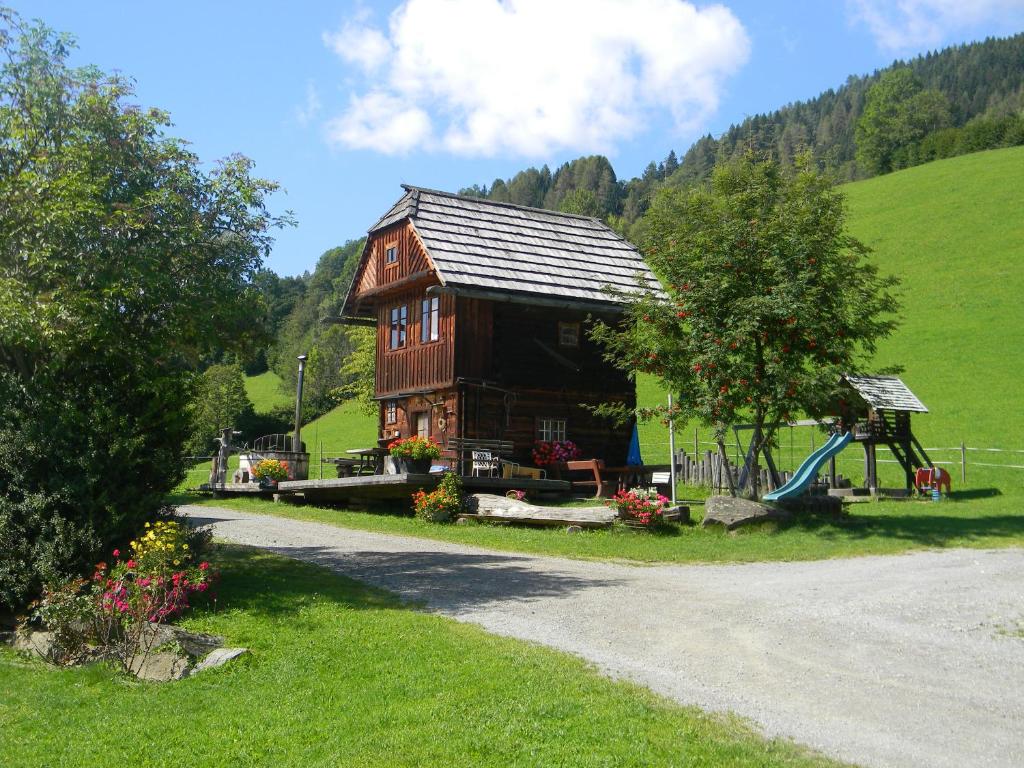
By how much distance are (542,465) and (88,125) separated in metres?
18.2

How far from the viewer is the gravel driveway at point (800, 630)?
7477 mm

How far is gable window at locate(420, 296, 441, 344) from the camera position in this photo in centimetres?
3083

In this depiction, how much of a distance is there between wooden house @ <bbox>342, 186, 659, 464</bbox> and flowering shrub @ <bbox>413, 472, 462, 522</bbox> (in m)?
4.25

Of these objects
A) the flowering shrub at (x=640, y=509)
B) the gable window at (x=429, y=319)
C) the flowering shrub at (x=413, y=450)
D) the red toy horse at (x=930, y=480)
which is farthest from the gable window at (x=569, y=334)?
the red toy horse at (x=930, y=480)

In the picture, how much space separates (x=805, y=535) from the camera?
19734 millimetres

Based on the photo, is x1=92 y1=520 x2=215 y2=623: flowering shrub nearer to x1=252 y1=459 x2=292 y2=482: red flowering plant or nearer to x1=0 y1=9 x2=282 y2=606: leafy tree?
x1=0 y1=9 x2=282 y2=606: leafy tree

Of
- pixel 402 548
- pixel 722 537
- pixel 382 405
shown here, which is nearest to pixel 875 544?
pixel 722 537

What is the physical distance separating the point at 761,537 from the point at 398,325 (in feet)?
55.2

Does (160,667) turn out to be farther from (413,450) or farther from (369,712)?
(413,450)

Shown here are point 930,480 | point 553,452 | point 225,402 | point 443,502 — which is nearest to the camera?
point 443,502

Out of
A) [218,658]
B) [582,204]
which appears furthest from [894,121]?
[218,658]

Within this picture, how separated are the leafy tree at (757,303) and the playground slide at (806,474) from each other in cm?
107

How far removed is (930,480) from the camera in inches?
1164

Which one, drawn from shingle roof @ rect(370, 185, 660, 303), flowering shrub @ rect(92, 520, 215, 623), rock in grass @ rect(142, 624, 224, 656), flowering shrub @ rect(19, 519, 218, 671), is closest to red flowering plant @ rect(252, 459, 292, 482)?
shingle roof @ rect(370, 185, 660, 303)
